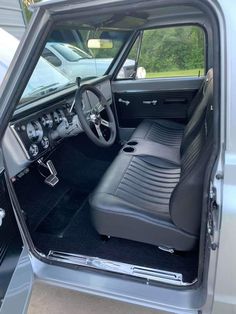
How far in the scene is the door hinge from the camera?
1.07m

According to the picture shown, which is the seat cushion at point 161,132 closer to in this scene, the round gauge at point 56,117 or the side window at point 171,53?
the side window at point 171,53

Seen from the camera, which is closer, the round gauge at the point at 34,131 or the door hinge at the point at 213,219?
the door hinge at the point at 213,219

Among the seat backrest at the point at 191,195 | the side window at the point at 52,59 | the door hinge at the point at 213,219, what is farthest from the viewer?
the side window at the point at 52,59

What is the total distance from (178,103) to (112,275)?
1.84 m

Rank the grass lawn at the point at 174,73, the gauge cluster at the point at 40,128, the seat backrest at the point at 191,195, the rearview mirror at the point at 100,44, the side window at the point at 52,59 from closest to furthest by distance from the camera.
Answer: the seat backrest at the point at 191,195, the gauge cluster at the point at 40,128, the side window at the point at 52,59, the rearview mirror at the point at 100,44, the grass lawn at the point at 174,73

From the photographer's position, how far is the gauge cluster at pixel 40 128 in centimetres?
157

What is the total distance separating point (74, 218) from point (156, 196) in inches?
25.5

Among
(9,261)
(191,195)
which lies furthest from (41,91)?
(191,195)

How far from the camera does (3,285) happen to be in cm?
129

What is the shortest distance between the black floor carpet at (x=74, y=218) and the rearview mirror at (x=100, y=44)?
2.46 ft

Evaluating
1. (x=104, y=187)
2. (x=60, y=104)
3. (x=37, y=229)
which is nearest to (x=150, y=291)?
(x=104, y=187)

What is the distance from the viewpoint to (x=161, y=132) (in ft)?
8.76

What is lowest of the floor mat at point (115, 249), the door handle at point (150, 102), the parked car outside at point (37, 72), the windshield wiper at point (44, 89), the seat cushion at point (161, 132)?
the floor mat at point (115, 249)

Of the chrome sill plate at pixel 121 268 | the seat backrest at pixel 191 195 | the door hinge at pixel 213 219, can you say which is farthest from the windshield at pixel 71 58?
the door hinge at pixel 213 219
